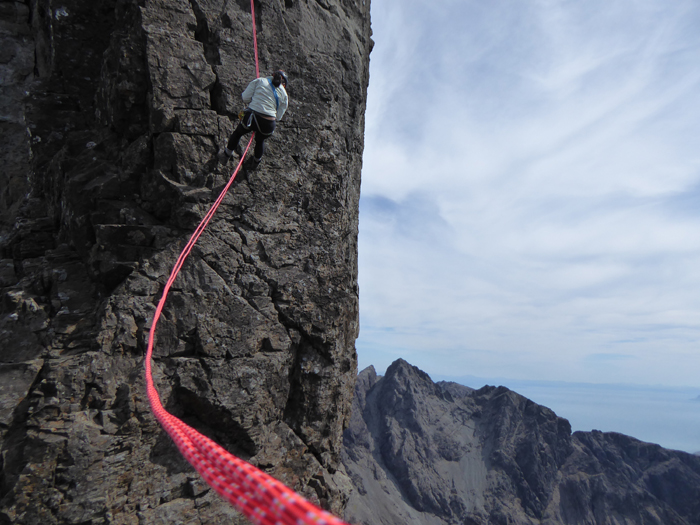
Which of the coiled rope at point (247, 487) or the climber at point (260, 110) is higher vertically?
the climber at point (260, 110)

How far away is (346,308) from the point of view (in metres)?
8.84

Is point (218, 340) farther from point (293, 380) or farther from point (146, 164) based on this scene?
point (146, 164)

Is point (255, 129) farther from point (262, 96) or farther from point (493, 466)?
point (493, 466)

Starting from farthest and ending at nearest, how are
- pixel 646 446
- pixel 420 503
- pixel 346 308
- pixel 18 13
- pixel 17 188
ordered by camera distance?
pixel 646 446 → pixel 420 503 → pixel 18 13 → pixel 17 188 → pixel 346 308

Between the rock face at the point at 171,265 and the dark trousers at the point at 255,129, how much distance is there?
0.46 metres

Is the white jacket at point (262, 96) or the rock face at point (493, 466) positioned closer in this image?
the white jacket at point (262, 96)

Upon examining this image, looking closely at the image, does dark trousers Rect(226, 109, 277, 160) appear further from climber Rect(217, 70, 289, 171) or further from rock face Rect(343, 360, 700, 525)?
rock face Rect(343, 360, 700, 525)

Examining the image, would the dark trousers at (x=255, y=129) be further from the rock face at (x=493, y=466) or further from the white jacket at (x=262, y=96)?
the rock face at (x=493, y=466)

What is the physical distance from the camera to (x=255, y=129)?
765cm

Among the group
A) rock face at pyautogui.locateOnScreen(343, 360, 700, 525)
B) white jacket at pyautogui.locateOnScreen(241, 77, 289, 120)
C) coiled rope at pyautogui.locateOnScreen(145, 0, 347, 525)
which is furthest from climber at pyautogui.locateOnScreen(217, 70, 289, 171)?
rock face at pyautogui.locateOnScreen(343, 360, 700, 525)

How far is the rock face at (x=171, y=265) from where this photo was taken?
5.88m

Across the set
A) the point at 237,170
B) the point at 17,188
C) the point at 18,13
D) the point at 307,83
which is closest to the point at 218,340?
the point at 237,170

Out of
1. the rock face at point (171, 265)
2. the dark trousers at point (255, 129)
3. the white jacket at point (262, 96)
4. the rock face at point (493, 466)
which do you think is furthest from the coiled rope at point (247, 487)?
the rock face at point (493, 466)

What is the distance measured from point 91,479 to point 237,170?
18.8ft
